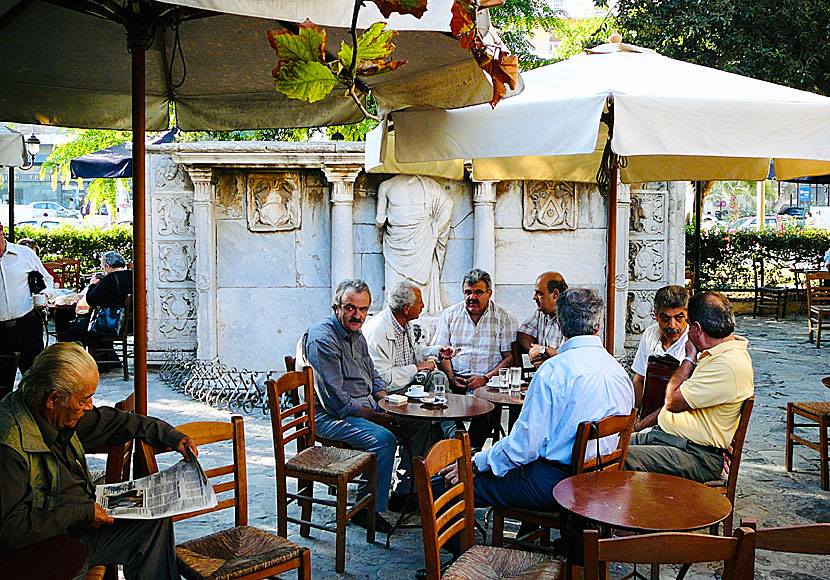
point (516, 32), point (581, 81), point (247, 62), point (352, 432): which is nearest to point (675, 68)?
point (581, 81)

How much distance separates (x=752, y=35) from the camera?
13766mm

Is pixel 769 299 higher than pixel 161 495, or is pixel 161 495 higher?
pixel 161 495

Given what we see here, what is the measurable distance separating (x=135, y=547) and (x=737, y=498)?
149 inches

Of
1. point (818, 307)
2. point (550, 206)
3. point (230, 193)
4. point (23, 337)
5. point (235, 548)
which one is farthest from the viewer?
point (818, 307)

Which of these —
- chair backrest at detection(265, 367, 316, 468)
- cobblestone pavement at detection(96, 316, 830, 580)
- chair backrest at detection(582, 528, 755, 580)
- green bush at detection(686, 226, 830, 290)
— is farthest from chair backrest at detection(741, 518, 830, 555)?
green bush at detection(686, 226, 830, 290)

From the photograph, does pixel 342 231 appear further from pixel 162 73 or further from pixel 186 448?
pixel 186 448

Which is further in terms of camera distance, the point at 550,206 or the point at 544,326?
the point at 550,206

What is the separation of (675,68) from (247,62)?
235 centimetres

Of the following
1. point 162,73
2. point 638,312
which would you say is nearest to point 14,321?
point 162,73

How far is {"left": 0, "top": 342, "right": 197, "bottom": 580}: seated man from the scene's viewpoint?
241cm

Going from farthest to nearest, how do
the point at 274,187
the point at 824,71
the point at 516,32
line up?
1. the point at 516,32
2. the point at 824,71
3. the point at 274,187

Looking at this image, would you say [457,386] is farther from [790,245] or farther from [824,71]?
[790,245]

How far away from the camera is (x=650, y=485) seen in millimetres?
3125

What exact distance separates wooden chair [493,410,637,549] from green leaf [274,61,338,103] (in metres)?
1.83
